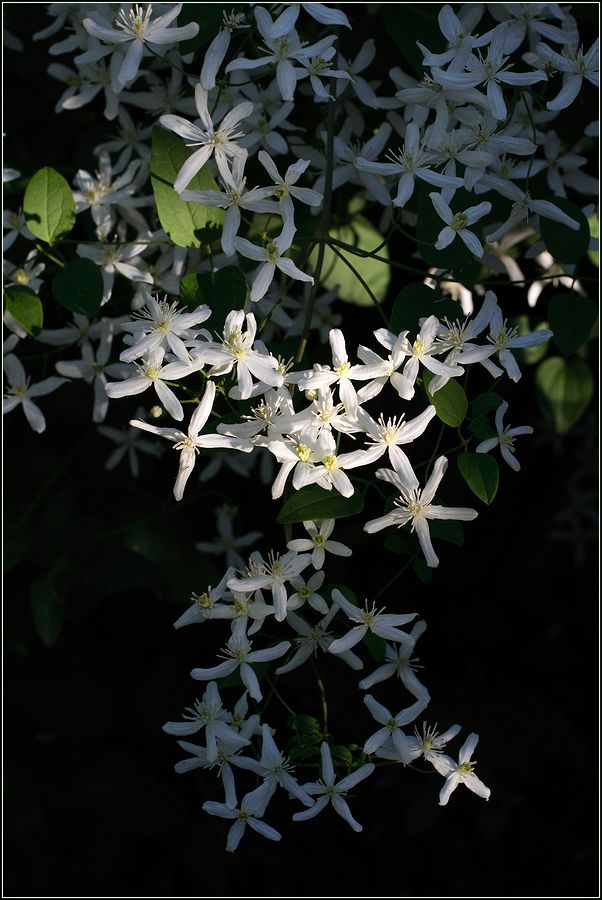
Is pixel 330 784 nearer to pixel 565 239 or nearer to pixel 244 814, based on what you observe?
pixel 244 814

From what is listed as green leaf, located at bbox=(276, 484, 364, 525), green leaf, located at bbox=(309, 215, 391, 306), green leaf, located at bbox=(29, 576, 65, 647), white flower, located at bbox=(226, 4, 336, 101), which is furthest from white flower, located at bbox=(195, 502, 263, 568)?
white flower, located at bbox=(226, 4, 336, 101)

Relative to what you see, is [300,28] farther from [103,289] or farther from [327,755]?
[327,755]

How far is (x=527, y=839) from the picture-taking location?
1561 mm

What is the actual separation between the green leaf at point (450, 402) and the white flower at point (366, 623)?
0.16 metres

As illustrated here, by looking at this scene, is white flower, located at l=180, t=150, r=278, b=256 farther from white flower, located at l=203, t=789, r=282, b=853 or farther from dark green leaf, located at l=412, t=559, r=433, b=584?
white flower, located at l=203, t=789, r=282, b=853

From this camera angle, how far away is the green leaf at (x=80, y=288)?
0.83 metres

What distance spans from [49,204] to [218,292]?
225 mm

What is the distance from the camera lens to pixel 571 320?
866 mm

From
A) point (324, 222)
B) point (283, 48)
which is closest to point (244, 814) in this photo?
point (324, 222)

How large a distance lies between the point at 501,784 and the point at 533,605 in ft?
1.20

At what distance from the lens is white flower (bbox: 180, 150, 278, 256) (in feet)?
2.45

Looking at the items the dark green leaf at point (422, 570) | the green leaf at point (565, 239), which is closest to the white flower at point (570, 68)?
the green leaf at point (565, 239)

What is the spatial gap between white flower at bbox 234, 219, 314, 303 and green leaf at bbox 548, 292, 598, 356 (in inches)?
10.2

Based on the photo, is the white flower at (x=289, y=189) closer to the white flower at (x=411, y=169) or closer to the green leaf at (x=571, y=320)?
the white flower at (x=411, y=169)
